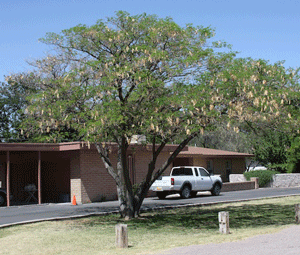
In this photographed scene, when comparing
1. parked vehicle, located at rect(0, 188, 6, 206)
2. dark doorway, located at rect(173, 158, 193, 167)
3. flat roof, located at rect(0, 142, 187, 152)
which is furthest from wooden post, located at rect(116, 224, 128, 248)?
dark doorway, located at rect(173, 158, 193, 167)

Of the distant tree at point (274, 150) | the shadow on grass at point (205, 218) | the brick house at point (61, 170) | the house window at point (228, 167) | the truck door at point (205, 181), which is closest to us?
the shadow on grass at point (205, 218)

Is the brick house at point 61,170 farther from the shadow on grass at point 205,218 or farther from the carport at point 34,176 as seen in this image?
the shadow on grass at point 205,218

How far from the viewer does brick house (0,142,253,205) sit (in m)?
26.0

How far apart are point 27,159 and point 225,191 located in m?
14.0

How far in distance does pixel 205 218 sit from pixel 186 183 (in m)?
11.1

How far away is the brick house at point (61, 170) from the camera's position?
26.0 metres

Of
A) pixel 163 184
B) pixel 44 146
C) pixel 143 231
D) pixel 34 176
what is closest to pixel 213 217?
pixel 143 231

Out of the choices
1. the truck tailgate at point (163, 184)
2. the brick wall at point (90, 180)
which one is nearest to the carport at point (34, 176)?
the brick wall at point (90, 180)

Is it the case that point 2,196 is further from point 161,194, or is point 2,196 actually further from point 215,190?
point 215,190

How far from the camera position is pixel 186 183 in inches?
1139

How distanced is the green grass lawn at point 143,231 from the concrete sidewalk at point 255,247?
0.62 meters

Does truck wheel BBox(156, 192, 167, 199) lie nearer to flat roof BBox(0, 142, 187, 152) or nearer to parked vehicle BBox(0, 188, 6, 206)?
flat roof BBox(0, 142, 187, 152)

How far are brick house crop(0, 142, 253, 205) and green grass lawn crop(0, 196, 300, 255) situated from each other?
24.9 feet

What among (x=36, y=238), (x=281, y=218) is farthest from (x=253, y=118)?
(x=36, y=238)
